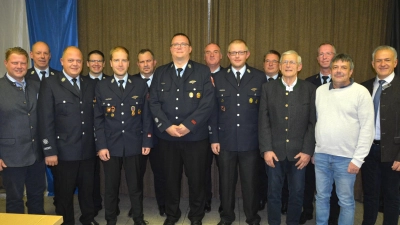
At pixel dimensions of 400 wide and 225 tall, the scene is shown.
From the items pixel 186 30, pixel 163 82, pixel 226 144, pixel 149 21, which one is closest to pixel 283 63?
pixel 226 144

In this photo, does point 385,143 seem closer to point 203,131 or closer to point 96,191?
point 203,131

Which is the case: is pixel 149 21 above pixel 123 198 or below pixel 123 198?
above

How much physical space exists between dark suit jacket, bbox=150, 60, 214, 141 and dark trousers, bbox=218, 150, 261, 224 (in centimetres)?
36

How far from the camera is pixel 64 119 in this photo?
10.6 feet

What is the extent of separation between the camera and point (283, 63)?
10.3 feet

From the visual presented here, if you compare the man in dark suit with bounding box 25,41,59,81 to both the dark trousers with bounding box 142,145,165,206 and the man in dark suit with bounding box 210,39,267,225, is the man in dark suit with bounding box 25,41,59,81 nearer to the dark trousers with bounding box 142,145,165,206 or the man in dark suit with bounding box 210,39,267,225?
the dark trousers with bounding box 142,145,165,206

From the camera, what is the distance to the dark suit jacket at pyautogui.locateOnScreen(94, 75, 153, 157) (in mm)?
3301

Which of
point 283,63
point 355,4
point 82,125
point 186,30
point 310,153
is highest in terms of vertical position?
point 355,4

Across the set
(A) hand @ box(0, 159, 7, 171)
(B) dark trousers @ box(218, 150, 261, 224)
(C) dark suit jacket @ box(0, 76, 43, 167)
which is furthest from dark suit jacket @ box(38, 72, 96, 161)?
(B) dark trousers @ box(218, 150, 261, 224)

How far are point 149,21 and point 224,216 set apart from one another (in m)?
2.71

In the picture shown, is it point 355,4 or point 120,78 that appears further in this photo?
point 355,4

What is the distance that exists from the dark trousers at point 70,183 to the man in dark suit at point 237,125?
1272 millimetres

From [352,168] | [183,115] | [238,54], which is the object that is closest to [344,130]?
[352,168]

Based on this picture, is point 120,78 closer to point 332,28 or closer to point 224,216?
point 224,216
